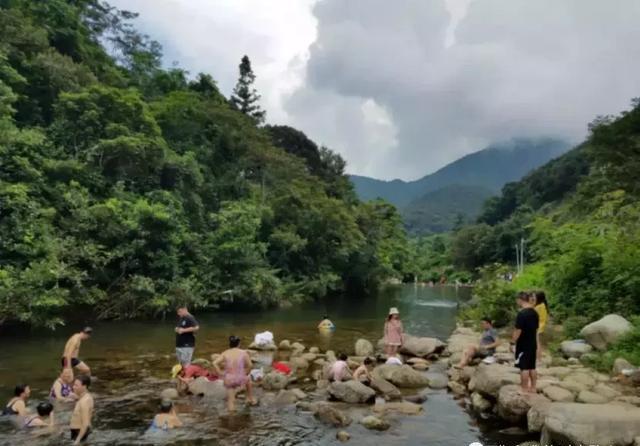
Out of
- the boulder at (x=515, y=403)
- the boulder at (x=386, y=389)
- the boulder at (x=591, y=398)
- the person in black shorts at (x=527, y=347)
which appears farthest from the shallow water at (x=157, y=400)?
the boulder at (x=591, y=398)

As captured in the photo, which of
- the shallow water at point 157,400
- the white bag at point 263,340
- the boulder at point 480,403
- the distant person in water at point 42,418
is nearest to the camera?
the shallow water at point 157,400

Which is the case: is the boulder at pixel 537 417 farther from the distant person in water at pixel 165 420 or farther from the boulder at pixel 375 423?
the distant person in water at pixel 165 420

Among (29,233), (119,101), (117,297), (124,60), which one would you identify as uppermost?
(124,60)

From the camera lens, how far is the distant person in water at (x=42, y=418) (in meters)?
10.2

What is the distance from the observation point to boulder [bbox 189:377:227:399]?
1309 cm

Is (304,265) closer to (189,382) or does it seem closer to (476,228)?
(189,382)

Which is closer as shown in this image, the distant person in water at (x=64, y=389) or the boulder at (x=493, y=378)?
the boulder at (x=493, y=378)

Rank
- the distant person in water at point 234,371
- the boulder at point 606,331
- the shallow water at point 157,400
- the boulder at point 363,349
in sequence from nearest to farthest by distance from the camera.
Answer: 1. the shallow water at point 157,400
2. the distant person in water at point 234,371
3. the boulder at point 606,331
4. the boulder at point 363,349

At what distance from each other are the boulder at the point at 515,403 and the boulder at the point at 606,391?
3.44ft

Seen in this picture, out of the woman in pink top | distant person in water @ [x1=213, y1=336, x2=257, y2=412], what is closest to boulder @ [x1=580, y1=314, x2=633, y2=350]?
the woman in pink top

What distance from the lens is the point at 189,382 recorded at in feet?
44.3

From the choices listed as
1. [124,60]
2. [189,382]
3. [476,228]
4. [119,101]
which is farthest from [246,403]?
[476,228]

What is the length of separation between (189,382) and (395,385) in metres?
5.27

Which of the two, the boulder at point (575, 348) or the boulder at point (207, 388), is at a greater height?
the boulder at point (575, 348)
